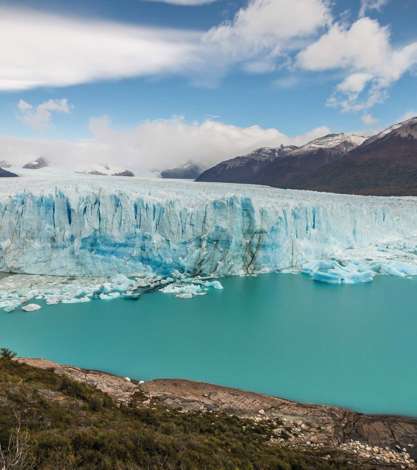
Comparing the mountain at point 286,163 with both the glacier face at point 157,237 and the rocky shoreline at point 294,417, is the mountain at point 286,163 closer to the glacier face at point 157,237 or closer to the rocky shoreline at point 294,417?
the glacier face at point 157,237

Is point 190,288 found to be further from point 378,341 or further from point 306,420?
point 306,420

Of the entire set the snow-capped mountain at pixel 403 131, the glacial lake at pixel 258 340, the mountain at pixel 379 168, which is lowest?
the glacial lake at pixel 258 340

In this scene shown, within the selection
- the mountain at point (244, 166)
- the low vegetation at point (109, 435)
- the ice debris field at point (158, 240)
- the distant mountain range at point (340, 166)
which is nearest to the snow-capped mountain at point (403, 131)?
the distant mountain range at point (340, 166)

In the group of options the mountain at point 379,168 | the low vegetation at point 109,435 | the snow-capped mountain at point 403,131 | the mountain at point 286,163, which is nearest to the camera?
the low vegetation at point 109,435

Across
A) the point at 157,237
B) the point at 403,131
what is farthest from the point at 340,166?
the point at 157,237

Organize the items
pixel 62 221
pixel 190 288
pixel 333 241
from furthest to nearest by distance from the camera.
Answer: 1. pixel 333 241
2. pixel 62 221
3. pixel 190 288

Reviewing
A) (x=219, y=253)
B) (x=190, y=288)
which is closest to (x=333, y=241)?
(x=219, y=253)

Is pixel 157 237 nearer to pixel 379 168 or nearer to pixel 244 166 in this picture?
pixel 379 168
